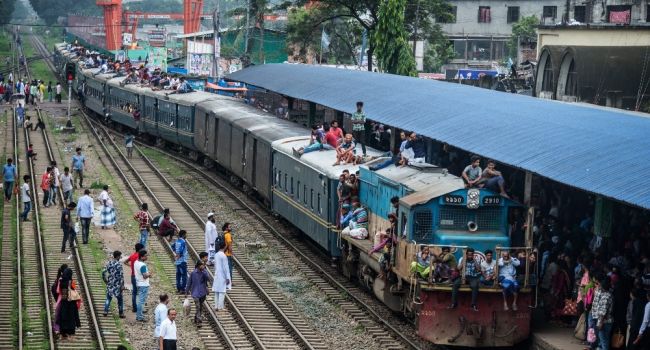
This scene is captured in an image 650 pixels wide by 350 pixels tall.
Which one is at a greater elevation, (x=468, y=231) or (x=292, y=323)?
(x=468, y=231)

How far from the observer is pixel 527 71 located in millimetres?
→ 53000

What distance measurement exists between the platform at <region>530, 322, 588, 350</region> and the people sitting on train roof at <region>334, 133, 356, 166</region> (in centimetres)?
645

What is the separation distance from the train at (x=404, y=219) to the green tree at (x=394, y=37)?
1533 cm

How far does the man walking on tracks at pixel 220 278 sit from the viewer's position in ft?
67.4

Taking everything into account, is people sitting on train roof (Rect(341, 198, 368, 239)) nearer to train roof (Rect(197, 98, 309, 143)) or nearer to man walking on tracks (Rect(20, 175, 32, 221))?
train roof (Rect(197, 98, 309, 143))

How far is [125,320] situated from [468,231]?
6550mm

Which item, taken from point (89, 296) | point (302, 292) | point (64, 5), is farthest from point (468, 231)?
point (64, 5)

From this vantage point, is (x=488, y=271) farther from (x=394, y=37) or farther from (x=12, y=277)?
(x=394, y=37)

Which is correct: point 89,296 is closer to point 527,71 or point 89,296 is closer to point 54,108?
point 527,71

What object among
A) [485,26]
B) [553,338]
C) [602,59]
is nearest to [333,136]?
[553,338]

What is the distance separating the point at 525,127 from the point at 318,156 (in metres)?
5.42

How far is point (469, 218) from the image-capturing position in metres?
18.7

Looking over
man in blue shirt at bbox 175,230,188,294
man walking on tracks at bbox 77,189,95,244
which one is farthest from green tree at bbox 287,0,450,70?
man in blue shirt at bbox 175,230,188,294

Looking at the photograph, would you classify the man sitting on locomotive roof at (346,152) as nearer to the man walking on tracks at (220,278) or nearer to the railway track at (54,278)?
the man walking on tracks at (220,278)
